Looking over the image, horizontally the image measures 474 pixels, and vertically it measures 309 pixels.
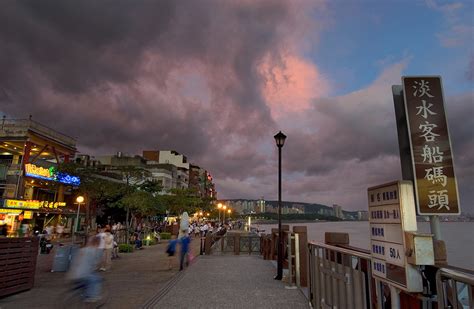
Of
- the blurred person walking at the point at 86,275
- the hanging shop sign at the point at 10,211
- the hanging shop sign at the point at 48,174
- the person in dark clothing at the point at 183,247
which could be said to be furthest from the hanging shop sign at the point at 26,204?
the blurred person walking at the point at 86,275

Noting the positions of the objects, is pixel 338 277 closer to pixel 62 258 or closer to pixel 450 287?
pixel 450 287

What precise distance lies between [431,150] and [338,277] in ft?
8.15

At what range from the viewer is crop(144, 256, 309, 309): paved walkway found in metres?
7.41

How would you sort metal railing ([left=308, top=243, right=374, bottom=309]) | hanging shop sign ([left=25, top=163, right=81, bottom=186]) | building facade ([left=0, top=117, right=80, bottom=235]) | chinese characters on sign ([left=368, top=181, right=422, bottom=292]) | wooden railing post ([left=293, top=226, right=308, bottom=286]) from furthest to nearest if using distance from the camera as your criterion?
hanging shop sign ([left=25, top=163, right=81, bottom=186]) → building facade ([left=0, top=117, right=80, bottom=235]) → wooden railing post ([left=293, top=226, right=308, bottom=286]) → metal railing ([left=308, top=243, right=374, bottom=309]) → chinese characters on sign ([left=368, top=181, right=422, bottom=292])

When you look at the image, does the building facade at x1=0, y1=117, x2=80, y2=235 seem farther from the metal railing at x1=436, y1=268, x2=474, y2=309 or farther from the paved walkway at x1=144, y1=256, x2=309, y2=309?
the metal railing at x1=436, y1=268, x2=474, y2=309

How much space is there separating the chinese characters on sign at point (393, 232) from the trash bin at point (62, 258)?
1199cm

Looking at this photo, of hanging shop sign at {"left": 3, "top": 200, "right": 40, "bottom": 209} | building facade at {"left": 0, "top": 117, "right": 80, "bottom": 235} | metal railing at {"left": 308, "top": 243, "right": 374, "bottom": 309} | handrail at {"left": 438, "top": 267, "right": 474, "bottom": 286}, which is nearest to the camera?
handrail at {"left": 438, "top": 267, "right": 474, "bottom": 286}

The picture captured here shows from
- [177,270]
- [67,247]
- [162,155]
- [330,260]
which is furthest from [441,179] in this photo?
[162,155]

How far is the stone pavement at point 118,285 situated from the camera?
740cm

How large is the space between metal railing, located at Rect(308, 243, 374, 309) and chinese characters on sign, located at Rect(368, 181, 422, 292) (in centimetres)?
59

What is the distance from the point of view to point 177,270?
12617 millimetres

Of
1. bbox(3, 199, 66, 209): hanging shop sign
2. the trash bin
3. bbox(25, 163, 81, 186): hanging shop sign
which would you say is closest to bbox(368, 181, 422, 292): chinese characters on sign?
the trash bin

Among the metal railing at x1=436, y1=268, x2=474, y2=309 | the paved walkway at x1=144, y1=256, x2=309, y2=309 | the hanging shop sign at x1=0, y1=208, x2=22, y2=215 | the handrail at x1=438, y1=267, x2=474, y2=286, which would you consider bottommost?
the paved walkway at x1=144, y1=256, x2=309, y2=309

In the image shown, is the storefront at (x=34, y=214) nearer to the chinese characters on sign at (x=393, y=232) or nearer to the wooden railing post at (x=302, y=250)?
the wooden railing post at (x=302, y=250)
